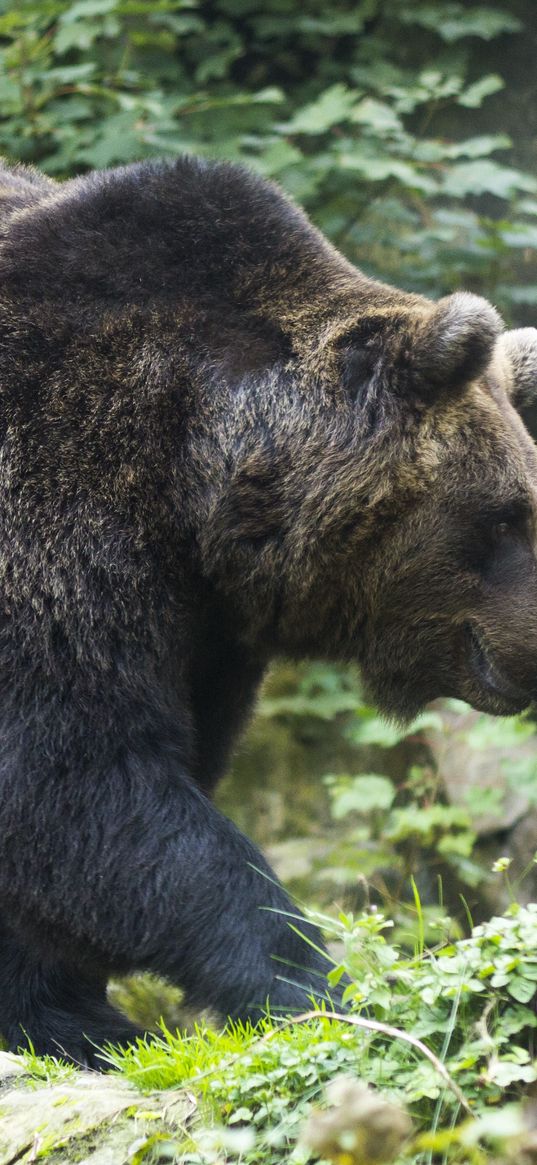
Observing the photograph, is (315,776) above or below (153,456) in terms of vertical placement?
below

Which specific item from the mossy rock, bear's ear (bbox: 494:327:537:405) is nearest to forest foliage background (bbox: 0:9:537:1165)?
bear's ear (bbox: 494:327:537:405)

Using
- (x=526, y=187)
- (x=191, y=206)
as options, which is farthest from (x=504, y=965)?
(x=526, y=187)

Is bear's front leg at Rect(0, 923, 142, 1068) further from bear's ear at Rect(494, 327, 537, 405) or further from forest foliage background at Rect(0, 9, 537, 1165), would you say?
bear's ear at Rect(494, 327, 537, 405)

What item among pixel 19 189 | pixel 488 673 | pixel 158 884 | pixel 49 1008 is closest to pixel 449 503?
pixel 488 673

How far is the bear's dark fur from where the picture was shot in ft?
10.4

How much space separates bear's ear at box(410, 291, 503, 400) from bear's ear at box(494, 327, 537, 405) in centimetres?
51

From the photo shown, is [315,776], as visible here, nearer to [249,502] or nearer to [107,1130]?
[249,502]

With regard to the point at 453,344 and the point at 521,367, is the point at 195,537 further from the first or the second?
the point at 521,367

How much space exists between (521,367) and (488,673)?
1.01 metres

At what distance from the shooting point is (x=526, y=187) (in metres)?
6.51

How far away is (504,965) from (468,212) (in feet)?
18.9

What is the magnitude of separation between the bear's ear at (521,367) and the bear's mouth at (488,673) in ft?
2.71

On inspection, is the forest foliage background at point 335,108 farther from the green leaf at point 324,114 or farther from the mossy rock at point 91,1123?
the mossy rock at point 91,1123

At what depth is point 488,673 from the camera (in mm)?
3807
